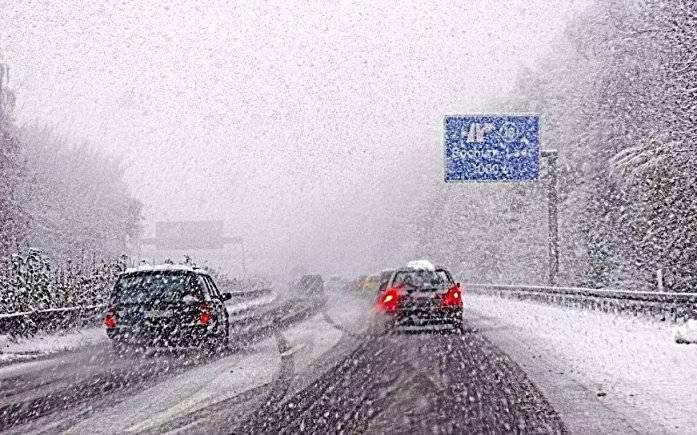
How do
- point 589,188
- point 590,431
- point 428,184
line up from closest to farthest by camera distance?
1. point 590,431
2. point 589,188
3. point 428,184

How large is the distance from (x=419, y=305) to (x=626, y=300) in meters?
6.04

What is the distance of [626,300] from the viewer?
856 inches

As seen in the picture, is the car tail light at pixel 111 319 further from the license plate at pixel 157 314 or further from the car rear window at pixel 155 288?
the license plate at pixel 157 314

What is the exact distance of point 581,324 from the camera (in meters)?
21.4

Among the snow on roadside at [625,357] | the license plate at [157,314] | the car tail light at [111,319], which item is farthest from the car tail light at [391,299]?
the car tail light at [111,319]

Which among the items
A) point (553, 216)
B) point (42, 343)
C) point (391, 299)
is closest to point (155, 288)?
point (42, 343)

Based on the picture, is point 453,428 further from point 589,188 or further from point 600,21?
point 600,21

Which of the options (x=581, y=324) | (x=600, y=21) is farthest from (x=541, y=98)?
(x=581, y=324)

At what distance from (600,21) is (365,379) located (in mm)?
53260

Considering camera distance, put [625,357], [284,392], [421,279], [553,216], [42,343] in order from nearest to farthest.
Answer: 1. [284,392]
2. [625,357]
3. [42,343]
4. [421,279]
5. [553,216]

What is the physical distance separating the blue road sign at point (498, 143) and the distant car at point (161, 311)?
16.9 meters

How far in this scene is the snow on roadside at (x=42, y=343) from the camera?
52.3 feet

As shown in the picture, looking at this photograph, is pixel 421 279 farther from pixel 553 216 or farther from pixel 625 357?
pixel 553 216

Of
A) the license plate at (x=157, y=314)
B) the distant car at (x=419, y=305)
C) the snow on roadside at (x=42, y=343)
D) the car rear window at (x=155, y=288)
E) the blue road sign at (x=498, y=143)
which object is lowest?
the snow on roadside at (x=42, y=343)
